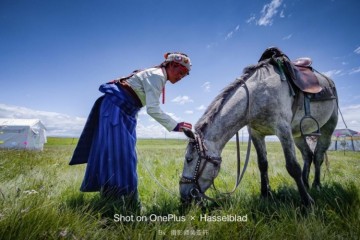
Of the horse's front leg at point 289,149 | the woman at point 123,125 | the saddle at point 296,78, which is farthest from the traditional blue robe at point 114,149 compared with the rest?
the saddle at point 296,78

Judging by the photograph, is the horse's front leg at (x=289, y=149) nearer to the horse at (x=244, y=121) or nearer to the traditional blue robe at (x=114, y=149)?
the horse at (x=244, y=121)

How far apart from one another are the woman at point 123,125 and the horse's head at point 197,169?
1.06 feet

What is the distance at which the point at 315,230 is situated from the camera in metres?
2.01

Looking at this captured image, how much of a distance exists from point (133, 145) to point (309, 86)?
345 cm

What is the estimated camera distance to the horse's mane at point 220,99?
3109mm

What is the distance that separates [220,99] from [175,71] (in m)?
0.85

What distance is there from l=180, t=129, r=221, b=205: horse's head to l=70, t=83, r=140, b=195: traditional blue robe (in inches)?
28.9

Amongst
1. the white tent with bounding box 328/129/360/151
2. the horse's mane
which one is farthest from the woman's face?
the white tent with bounding box 328/129/360/151

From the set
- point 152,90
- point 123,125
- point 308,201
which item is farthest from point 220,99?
point 308,201

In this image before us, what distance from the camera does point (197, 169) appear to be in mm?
2949

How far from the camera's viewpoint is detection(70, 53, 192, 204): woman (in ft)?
9.21

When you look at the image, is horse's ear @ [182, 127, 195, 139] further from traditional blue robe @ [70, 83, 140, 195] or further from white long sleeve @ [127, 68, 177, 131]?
traditional blue robe @ [70, 83, 140, 195]

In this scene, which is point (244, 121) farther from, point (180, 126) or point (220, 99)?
point (180, 126)

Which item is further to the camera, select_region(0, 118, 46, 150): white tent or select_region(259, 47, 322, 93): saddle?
select_region(0, 118, 46, 150): white tent
